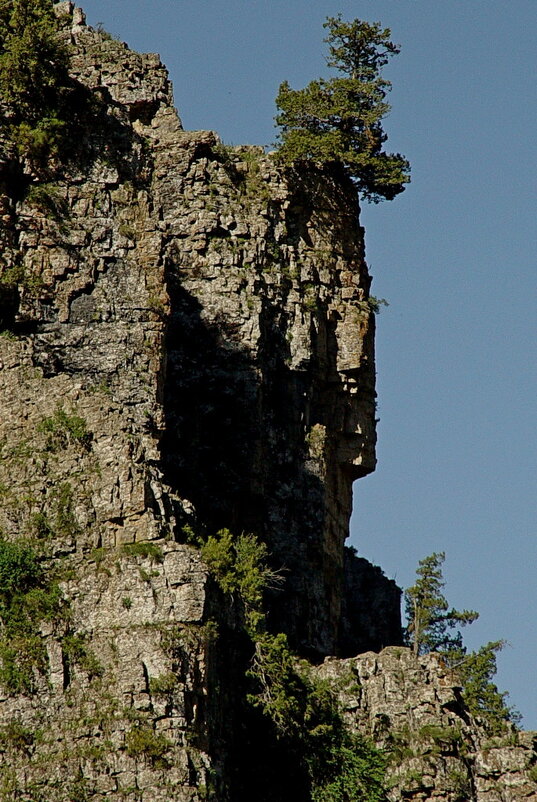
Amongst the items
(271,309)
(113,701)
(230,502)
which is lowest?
(113,701)

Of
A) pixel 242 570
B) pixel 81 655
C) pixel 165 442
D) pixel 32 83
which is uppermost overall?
pixel 32 83

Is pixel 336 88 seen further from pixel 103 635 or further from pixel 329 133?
pixel 103 635

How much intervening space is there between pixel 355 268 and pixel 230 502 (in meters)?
12.5

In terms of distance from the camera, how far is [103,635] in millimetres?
93188

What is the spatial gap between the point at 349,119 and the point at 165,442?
1583 centimetres

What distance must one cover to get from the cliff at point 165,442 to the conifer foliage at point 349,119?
101 centimetres

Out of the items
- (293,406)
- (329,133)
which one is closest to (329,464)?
(293,406)

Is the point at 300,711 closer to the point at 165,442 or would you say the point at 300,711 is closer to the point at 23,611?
the point at 23,611

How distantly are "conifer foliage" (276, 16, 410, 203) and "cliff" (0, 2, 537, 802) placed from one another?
1.01 m

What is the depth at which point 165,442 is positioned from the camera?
107m

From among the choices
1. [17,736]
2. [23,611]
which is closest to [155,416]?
[23,611]

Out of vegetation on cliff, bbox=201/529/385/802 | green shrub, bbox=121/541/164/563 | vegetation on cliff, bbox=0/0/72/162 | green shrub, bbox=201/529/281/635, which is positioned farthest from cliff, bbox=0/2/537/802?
vegetation on cliff, bbox=0/0/72/162

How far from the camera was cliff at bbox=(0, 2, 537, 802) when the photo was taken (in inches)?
3629

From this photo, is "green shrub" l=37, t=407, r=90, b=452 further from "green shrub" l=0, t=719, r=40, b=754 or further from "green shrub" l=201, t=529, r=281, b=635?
"green shrub" l=0, t=719, r=40, b=754
